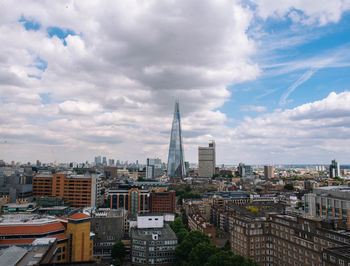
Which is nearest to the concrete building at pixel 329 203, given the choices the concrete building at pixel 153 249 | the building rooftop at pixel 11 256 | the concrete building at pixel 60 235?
the concrete building at pixel 153 249

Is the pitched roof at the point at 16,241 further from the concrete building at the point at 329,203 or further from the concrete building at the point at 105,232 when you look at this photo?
the concrete building at the point at 329,203

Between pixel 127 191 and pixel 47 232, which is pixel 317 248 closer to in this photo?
pixel 47 232

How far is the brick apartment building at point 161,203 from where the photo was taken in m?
98.2

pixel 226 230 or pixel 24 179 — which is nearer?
pixel 226 230

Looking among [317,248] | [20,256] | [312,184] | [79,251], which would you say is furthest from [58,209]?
[312,184]

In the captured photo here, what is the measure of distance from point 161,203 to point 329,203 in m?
53.8

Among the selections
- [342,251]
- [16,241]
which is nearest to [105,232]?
[16,241]

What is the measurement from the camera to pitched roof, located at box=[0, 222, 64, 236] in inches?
1692

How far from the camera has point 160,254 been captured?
49.1 meters

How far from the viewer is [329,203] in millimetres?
66625

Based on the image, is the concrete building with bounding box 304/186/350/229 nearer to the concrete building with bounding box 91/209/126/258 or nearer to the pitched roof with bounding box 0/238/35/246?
the concrete building with bounding box 91/209/126/258

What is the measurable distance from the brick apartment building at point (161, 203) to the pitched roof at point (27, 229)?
55.2m

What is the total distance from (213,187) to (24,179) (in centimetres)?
10392

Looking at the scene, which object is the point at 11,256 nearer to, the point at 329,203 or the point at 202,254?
the point at 202,254
